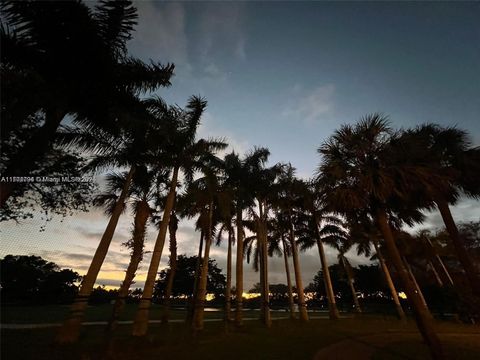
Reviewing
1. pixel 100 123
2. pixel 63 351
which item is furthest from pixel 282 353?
pixel 100 123

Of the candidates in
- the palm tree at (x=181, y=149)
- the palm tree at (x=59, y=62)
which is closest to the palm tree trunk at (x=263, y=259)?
the palm tree at (x=181, y=149)

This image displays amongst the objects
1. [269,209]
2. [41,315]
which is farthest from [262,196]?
[41,315]

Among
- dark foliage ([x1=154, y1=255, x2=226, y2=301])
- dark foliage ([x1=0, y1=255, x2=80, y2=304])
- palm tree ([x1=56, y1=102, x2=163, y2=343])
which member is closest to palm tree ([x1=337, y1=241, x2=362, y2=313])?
palm tree ([x1=56, y1=102, x2=163, y2=343])

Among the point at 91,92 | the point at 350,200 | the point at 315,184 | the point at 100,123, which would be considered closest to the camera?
the point at 91,92

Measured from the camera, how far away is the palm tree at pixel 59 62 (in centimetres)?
805

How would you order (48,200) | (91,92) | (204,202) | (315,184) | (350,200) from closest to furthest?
1. (91,92)
2. (350,200)
3. (315,184)
4. (48,200)
5. (204,202)

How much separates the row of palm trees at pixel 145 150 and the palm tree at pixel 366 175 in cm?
5

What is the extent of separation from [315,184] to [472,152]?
11609mm

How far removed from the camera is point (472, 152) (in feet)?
54.3

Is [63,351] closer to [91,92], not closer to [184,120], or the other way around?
[91,92]

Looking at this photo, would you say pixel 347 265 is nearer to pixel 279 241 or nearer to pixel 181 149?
pixel 279 241

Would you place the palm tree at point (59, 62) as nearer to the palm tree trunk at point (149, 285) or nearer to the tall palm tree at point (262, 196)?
the palm tree trunk at point (149, 285)

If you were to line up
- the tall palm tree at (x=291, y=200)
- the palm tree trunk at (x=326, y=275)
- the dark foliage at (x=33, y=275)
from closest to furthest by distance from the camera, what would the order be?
the tall palm tree at (x=291, y=200)
the palm tree trunk at (x=326, y=275)
the dark foliage at (x=33, y=275)

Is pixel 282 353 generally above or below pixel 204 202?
below
